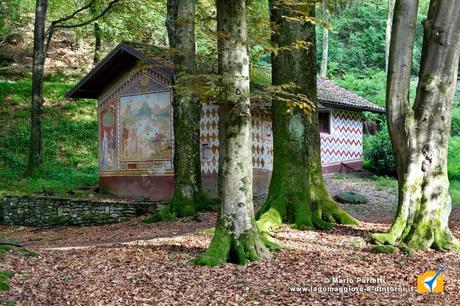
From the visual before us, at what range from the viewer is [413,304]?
5.55 metres

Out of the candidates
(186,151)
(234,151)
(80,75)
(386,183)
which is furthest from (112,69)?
(80,75)

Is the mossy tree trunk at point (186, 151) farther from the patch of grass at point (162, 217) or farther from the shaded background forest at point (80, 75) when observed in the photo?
the shaded background forest at point (80, 75)

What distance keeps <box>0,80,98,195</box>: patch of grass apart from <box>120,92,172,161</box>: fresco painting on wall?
2.92 metres

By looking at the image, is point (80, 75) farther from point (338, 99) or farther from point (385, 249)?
point (385, 249)

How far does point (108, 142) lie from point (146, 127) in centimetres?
192

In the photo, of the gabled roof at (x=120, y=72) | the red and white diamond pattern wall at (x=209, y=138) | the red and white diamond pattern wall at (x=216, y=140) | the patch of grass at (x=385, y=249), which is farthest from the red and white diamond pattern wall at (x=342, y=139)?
the patch of grass at (x=385, y=249)

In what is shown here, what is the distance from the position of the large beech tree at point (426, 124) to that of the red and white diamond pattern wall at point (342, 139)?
43.5 ft

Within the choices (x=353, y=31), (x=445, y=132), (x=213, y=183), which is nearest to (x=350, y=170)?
(x=213, y=183)

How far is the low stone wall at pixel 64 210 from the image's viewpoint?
605 inches

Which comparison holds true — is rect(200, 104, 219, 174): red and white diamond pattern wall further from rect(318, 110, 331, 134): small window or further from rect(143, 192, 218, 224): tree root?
rect(318, 110, 331, 134): small window

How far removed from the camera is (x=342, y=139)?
917 inches

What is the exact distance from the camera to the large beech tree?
8195mm

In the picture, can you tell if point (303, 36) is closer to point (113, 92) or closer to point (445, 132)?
point (445, 132)

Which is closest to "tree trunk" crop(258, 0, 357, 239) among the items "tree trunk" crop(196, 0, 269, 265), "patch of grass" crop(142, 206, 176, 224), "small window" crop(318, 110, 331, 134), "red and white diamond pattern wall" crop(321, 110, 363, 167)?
"tree trunk" crop(196, 0, 269, 265)
